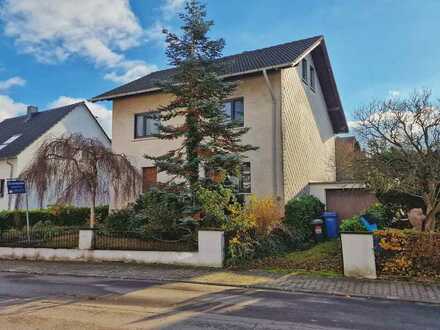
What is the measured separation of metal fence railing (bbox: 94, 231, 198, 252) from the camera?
35.7ft

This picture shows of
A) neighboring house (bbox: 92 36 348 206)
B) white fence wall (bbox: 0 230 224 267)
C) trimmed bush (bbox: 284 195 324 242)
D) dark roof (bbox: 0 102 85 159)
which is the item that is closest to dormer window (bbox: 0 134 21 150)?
dark roof (bbox: 0 102 85 159)

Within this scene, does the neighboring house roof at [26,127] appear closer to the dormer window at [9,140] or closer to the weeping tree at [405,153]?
the dormer window at [9,140]

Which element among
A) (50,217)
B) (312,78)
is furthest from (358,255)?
(50,217)

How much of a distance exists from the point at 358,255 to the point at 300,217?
15.2ft

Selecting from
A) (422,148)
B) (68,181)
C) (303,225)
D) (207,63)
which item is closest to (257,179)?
(303,225)

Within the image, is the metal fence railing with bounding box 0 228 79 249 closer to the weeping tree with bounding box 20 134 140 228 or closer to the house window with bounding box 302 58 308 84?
the weeping tree with bounding box 20 134 140 228

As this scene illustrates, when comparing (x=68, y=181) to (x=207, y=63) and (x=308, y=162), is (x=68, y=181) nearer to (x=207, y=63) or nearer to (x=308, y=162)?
(x=207, y=63)

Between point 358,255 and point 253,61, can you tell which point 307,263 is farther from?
point 253,61

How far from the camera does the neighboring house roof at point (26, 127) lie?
902 inches

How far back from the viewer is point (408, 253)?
28.2 feet

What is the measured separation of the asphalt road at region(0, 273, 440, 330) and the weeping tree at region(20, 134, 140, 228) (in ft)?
17.2

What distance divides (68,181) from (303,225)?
895cm

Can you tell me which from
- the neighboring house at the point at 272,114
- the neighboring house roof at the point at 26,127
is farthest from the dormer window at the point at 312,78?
the neighboring house roof at the point at 26,127

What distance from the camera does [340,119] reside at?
22422 mm
